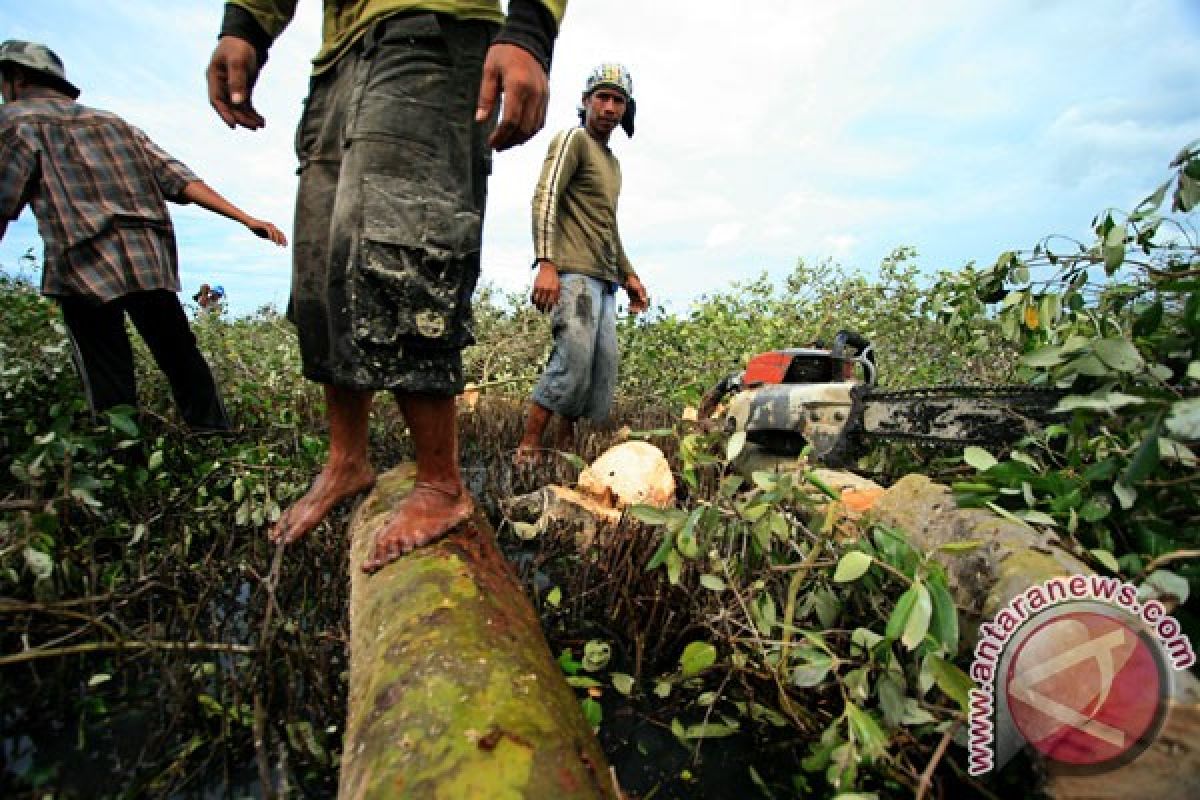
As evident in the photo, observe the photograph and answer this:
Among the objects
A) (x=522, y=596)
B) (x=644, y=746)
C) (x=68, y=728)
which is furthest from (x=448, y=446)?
(x=68, y=728)

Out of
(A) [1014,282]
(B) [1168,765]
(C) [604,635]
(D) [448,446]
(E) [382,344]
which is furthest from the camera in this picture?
(A) [1014,282]

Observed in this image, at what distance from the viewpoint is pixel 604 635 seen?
185cm

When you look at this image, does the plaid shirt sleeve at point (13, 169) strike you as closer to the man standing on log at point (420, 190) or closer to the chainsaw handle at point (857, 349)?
the man standing on log at point (420, 190)

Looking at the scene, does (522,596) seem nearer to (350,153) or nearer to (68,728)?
(68,728)

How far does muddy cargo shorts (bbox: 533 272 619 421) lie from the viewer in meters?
3.46

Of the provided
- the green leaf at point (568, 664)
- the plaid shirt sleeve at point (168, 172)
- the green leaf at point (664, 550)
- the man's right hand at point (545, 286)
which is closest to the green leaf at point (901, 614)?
the green leaf at point (664, 550)

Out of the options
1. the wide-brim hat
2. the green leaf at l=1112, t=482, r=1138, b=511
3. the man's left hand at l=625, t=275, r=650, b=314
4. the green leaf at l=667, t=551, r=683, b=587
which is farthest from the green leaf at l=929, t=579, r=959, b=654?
the wide-brim hat

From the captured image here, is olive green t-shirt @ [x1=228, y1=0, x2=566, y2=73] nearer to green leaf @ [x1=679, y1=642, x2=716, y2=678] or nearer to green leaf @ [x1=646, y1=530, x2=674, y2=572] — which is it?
green leaf @ [x1=646, y1=530, x2=674, y2=572]

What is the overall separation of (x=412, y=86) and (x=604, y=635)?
1.57 meters

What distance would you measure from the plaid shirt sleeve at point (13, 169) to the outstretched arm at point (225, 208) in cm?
60

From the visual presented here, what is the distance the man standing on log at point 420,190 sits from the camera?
4.80 ft

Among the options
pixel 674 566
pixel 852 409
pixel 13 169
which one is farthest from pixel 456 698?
pixel 13 169

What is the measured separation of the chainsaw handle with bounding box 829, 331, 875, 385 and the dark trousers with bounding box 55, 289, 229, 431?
2.89m

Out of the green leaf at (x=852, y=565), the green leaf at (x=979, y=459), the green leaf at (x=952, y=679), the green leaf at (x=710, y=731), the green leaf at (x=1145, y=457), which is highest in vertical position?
the green leaf at (x=1145, y=457)
